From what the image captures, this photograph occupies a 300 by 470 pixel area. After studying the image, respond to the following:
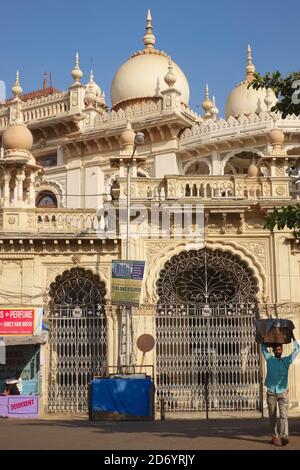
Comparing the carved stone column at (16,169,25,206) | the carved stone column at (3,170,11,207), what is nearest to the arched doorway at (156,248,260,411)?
the carved stone column at (16,169,25,206)

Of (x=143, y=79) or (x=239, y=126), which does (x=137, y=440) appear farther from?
(x=143, y=79)

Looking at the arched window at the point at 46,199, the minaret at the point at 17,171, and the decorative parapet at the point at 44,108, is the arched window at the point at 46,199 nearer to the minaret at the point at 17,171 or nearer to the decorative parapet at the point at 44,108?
the decorative parapet at the point at 44,108

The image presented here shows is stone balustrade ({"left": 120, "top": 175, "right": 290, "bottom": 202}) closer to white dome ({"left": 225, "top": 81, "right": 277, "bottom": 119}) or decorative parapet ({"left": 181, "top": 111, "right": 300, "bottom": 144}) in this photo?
decorative parapet ({"left": 181, "top": 111, "right": 300, "bottom": 144})

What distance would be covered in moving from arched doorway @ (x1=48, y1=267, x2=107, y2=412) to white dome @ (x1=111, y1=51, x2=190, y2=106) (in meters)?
11.4

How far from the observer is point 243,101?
25844mm

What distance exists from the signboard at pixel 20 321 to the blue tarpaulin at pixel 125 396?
276 centimetres

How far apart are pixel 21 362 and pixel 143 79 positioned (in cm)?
1332

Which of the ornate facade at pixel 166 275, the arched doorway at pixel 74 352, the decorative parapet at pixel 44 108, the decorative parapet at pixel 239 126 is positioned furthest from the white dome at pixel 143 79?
the arched doorway at pixel 74 352

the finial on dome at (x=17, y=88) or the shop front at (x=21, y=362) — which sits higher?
the finial on dome at (x=17, y=88)

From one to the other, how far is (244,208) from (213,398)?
438 centimetres

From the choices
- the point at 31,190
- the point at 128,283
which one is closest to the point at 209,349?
the point at 128,283

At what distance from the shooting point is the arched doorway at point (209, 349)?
50.1 feet

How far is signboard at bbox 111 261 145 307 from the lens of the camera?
1456cm
